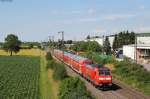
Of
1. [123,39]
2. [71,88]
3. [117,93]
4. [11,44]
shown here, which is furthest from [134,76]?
[11,44]

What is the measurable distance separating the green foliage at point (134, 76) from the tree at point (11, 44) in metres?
119

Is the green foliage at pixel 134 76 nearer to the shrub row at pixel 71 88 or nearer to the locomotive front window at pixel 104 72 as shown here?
the locomotive front window at pixel 104 72

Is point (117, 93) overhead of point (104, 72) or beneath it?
beneath

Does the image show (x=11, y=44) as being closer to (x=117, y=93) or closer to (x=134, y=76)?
(x=134, y=76)

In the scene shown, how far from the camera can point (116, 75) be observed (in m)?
65.6

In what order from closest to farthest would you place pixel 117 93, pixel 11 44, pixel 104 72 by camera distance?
pixel 117 93, pixel 104 72, pixel 11 44

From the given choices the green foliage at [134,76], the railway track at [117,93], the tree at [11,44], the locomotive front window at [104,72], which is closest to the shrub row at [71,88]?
the railway track at [117,93]

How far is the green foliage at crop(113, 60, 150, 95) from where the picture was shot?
50206 mm

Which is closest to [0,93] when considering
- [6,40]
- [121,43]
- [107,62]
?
[107,62]

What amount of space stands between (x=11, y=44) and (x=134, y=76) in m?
132

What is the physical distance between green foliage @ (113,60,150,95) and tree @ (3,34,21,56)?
119 metres

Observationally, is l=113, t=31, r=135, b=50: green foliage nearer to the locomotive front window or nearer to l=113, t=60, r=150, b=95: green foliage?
l=113, t=60, r=150, b=95: green foliage

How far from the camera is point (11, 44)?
184 meters

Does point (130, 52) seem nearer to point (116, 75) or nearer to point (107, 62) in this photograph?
point (107, 62)
